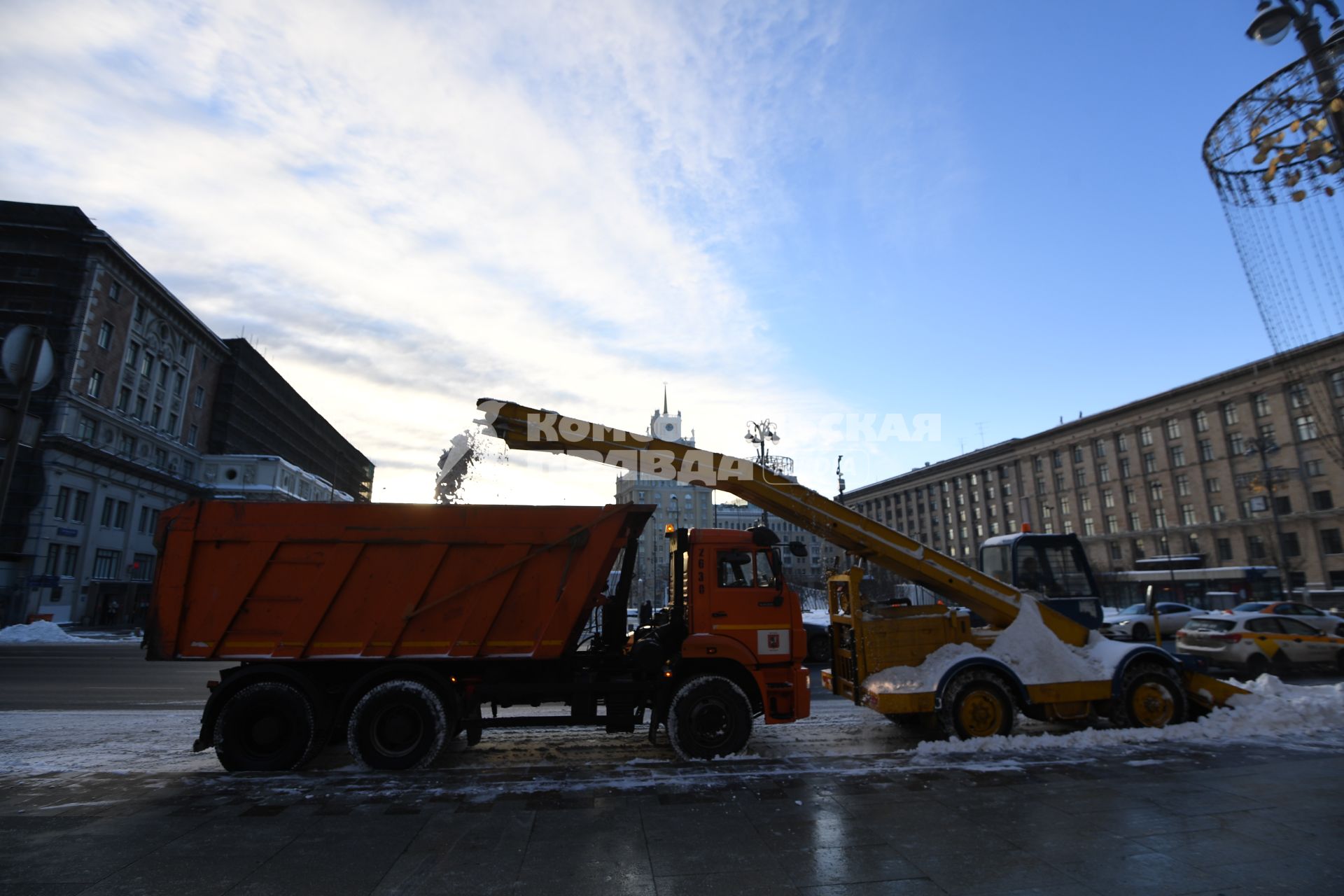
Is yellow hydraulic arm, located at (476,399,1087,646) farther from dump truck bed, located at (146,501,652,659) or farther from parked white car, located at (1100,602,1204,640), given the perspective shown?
parked white car, located at (1100,602,1204,640)

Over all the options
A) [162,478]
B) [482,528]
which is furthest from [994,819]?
[162,478]

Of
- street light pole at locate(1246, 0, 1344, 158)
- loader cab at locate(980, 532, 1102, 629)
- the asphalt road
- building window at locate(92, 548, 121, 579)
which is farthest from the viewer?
building window at locate(92, 548, 121, 579)

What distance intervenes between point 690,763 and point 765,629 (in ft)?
6.00

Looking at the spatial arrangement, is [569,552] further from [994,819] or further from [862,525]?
[994,819]

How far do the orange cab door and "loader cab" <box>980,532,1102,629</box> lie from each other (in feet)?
13.0

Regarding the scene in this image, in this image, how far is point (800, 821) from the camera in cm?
612

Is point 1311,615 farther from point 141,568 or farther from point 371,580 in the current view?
point 141,568

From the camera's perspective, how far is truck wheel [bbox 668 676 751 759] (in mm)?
8273

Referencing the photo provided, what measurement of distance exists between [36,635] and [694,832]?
40150 mm

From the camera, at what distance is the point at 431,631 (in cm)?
814

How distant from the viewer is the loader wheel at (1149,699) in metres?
9.25

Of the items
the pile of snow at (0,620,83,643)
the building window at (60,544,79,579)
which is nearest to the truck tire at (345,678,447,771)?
the pile of snow at (0,620,83,643)

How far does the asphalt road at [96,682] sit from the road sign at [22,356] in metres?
6.08

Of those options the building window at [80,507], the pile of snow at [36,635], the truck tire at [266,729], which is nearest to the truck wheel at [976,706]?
the truck tire at [266,729]
